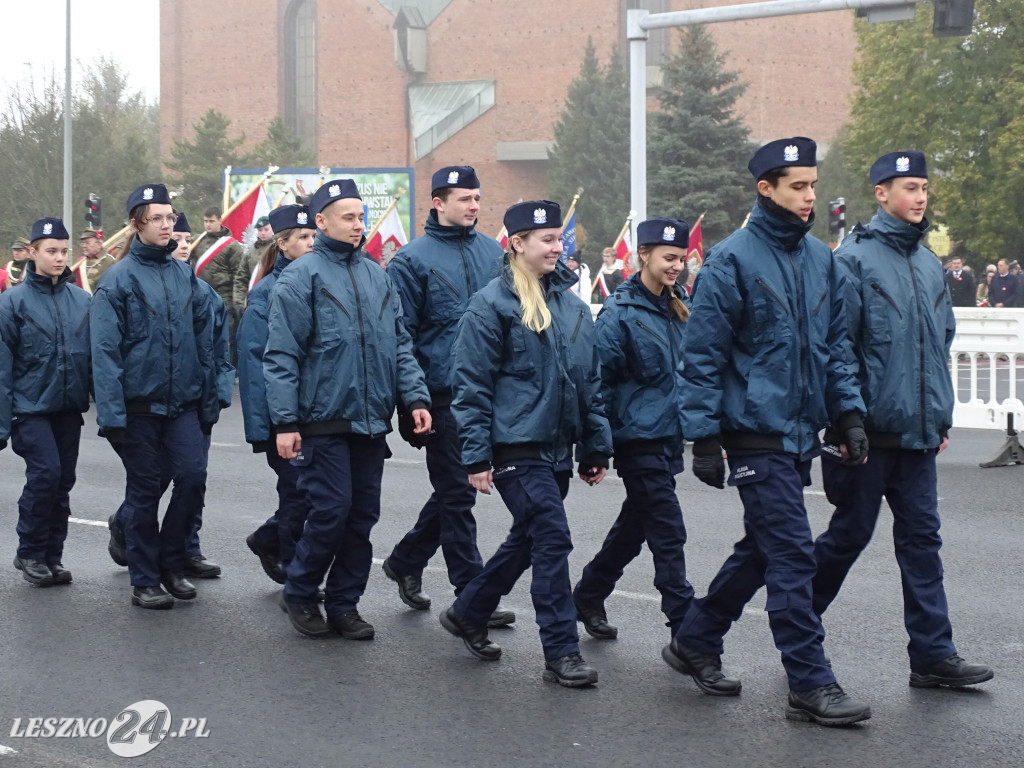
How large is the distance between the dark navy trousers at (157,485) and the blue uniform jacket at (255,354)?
29 centimetres

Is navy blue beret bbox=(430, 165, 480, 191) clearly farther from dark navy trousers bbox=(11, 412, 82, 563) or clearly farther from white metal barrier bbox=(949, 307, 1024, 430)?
white metal barrier bbox=(949, 307, 1024, 430)

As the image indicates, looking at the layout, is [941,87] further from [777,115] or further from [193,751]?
[193,751]

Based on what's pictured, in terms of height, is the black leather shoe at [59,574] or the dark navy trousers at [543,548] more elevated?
the dark navy trousers at [543,548]

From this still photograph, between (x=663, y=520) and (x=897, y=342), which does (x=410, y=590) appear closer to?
(x=663, y=520)

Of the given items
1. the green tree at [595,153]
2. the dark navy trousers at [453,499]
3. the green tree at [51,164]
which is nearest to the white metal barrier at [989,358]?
the dark navy trousers at [453,499]

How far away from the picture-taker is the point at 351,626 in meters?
6.72

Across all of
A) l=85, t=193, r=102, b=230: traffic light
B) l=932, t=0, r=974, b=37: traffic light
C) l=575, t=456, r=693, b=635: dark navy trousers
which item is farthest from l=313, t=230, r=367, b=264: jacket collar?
l=85, t=193, r=102, b=230: traffic light

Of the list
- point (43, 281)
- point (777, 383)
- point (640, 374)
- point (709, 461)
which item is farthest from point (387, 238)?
point (709, 461)

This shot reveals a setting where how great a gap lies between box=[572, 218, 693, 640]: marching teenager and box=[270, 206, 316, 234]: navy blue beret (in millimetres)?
1950

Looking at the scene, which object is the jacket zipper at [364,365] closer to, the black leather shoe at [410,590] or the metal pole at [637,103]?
the black leather shoe at [410,590]

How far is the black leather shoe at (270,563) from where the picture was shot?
7961 mm

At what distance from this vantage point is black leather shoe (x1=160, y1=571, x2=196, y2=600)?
762 centimetres

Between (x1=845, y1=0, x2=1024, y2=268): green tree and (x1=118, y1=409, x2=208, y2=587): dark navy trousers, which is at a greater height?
(x1=845, y1=0, x2=1024, y2=268): green tree

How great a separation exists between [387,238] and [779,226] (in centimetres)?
1590
